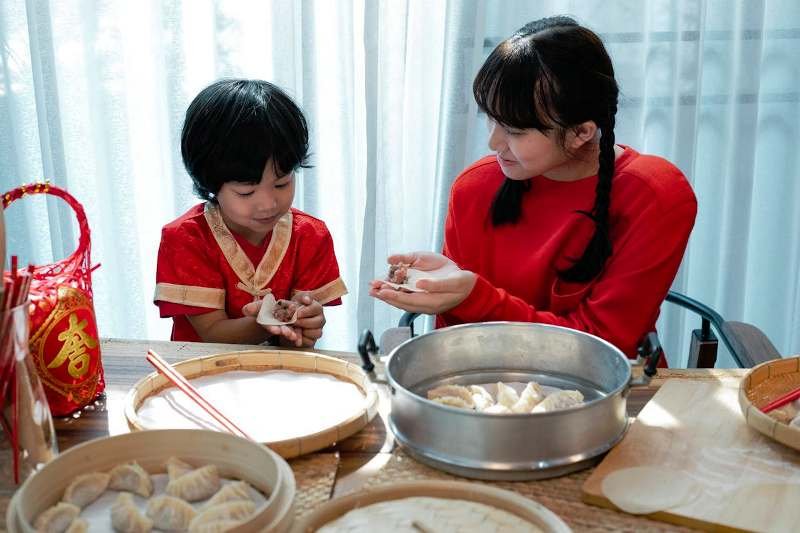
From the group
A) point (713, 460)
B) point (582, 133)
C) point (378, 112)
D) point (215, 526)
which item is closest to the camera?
point (215, 526)

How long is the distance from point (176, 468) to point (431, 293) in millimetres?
653

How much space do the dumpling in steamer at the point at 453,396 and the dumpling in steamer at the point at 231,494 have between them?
0.94 ft

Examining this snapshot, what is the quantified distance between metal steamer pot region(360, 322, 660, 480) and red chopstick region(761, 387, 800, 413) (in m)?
0.22

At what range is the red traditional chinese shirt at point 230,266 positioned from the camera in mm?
1704

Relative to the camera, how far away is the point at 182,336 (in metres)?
1.77

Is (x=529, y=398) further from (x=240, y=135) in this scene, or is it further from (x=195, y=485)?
(x=240, y=135)

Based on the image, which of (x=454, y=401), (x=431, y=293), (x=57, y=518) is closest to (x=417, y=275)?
(x=431, y=293)

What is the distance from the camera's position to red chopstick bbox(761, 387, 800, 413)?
1.15 m

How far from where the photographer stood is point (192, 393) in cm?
116

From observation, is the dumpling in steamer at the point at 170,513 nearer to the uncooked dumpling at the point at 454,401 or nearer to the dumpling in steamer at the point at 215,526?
the dumpling in steamer at the point at 215,526

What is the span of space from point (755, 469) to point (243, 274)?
42.0 inches

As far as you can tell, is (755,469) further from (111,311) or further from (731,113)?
(111,311)

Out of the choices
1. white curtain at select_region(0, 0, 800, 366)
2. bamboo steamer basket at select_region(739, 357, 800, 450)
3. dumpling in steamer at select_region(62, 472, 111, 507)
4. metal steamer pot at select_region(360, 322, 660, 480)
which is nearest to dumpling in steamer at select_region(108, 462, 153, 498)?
dumpling in steamer at select_region(62, 472, 111, 507)

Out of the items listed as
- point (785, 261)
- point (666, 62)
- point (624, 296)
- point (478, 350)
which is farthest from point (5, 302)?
point (785, 261)
